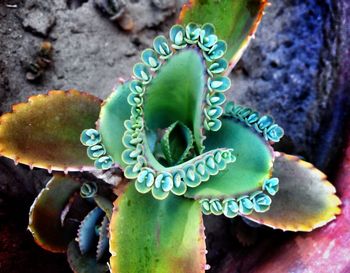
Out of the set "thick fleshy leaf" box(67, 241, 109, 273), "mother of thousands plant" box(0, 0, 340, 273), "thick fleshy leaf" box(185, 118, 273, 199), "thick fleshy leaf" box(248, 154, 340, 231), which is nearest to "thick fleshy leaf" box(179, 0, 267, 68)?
"mother of thousands plant" box(0, 0, 340, 273)

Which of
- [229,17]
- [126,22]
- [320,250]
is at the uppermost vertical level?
[229,17]

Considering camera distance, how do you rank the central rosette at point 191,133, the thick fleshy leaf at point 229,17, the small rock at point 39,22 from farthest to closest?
the small rock at point 39,22, the thick fleshy leaf at point 229,17, the central rosette at point 191,133

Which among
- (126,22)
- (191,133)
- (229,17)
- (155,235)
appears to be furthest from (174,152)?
(126,22)

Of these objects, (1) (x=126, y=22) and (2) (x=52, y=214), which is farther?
(1) (x=126, y=22)

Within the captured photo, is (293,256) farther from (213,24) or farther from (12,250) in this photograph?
(12,250)

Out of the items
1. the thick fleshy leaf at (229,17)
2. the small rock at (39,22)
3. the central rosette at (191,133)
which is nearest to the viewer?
the central rosette at (191,133)

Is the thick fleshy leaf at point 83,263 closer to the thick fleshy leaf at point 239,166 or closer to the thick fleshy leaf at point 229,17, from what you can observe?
the thick fleshy leaf at point 239,166

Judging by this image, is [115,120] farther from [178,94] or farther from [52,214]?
[52,214]

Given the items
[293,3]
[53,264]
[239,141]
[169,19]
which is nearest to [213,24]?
[239,141]

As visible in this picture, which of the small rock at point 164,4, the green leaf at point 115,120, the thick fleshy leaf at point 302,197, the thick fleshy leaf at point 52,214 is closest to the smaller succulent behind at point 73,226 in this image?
the thick fleshy leaf at point 52,214
